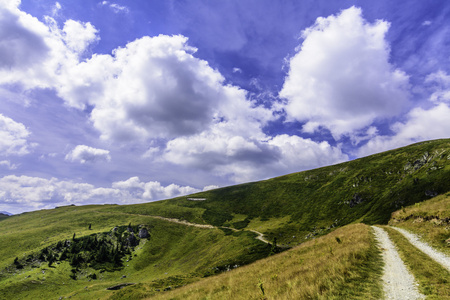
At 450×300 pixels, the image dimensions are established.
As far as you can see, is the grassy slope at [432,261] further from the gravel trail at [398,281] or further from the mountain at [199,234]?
the mountain at [199,234]

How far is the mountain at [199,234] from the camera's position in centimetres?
5632

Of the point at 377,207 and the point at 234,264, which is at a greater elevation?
the point at 377,207

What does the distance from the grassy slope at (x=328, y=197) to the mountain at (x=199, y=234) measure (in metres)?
0.45

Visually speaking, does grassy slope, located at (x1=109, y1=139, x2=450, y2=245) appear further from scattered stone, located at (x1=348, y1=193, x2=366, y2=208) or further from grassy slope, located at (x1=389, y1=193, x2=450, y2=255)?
grassy slope, located at (x1=389, y1=193, x2=450, y2=255)

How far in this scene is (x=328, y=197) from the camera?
10156cm

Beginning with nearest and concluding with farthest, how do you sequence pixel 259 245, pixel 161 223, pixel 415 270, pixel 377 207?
pixel 415 270 → pixel 259 245 → pixel 377 207 → pixel 161 223

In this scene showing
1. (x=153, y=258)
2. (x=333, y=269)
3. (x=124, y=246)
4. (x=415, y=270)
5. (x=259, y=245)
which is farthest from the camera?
(x=124, y=246)

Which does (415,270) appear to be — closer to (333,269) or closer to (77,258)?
(333,269)

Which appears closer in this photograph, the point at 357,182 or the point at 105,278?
the point at 105,278

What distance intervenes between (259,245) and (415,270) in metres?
56.1

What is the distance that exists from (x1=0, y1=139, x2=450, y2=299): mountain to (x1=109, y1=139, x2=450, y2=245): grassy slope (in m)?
0.45

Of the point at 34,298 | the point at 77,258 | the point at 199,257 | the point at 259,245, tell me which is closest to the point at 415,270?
the point at 259,245

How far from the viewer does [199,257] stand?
71500 mm

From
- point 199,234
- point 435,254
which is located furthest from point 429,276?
point 199,234
